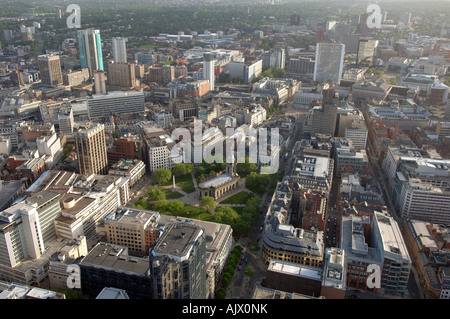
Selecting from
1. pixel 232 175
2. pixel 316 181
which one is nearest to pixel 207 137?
pixel 232 175

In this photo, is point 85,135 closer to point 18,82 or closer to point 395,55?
point 18,82

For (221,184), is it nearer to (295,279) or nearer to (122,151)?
(122,151)

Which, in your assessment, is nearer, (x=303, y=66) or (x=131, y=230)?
(x=131, y=230)

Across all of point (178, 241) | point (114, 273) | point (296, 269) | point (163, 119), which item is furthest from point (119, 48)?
point (178, 241)

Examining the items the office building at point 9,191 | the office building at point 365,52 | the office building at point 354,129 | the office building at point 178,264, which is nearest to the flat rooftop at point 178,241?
the office building at point 178,264

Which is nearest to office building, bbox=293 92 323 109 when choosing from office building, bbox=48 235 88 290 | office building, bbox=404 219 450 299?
office building, bbox=404 219 450 299

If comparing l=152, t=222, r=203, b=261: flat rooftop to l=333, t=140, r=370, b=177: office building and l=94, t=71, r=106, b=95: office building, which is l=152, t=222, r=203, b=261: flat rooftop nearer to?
l=333, t=140, r=370, b=177: office building
